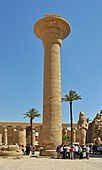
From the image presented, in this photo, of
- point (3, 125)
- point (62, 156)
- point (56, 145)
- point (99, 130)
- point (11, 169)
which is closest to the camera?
point (11, 169)

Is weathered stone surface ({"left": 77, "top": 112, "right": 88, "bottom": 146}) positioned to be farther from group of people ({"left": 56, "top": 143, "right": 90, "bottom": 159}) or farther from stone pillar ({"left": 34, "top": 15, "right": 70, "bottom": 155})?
group of people ({"left": 56, "top": 143, "right": 90, "bottom": 159})

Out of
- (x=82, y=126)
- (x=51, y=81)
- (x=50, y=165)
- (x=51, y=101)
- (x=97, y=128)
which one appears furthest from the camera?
(x=82, y=126)

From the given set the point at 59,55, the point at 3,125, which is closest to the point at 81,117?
the point at 3,125

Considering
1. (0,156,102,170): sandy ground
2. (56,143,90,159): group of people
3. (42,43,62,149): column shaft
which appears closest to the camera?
(0,156,102,170): sandy ground

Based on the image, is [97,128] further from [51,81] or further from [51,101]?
[51,81]

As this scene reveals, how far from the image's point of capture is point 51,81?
23.0 metres

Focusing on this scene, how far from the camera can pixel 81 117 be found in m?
51.2

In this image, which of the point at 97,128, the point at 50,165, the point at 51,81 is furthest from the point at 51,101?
the point at 97,128

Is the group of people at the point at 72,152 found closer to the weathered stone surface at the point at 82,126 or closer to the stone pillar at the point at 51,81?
the stone pillar at the point at 51,81

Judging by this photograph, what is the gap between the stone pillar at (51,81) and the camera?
22.6 m

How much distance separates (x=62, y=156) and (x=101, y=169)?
908 cm

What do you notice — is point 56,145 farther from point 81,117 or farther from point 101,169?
point 81,117

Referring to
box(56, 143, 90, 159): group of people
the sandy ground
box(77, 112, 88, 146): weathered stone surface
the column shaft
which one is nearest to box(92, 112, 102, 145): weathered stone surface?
Answer: box(77, 112, 88, 146): weathered stone surface

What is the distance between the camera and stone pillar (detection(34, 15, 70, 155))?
22.6 meters
